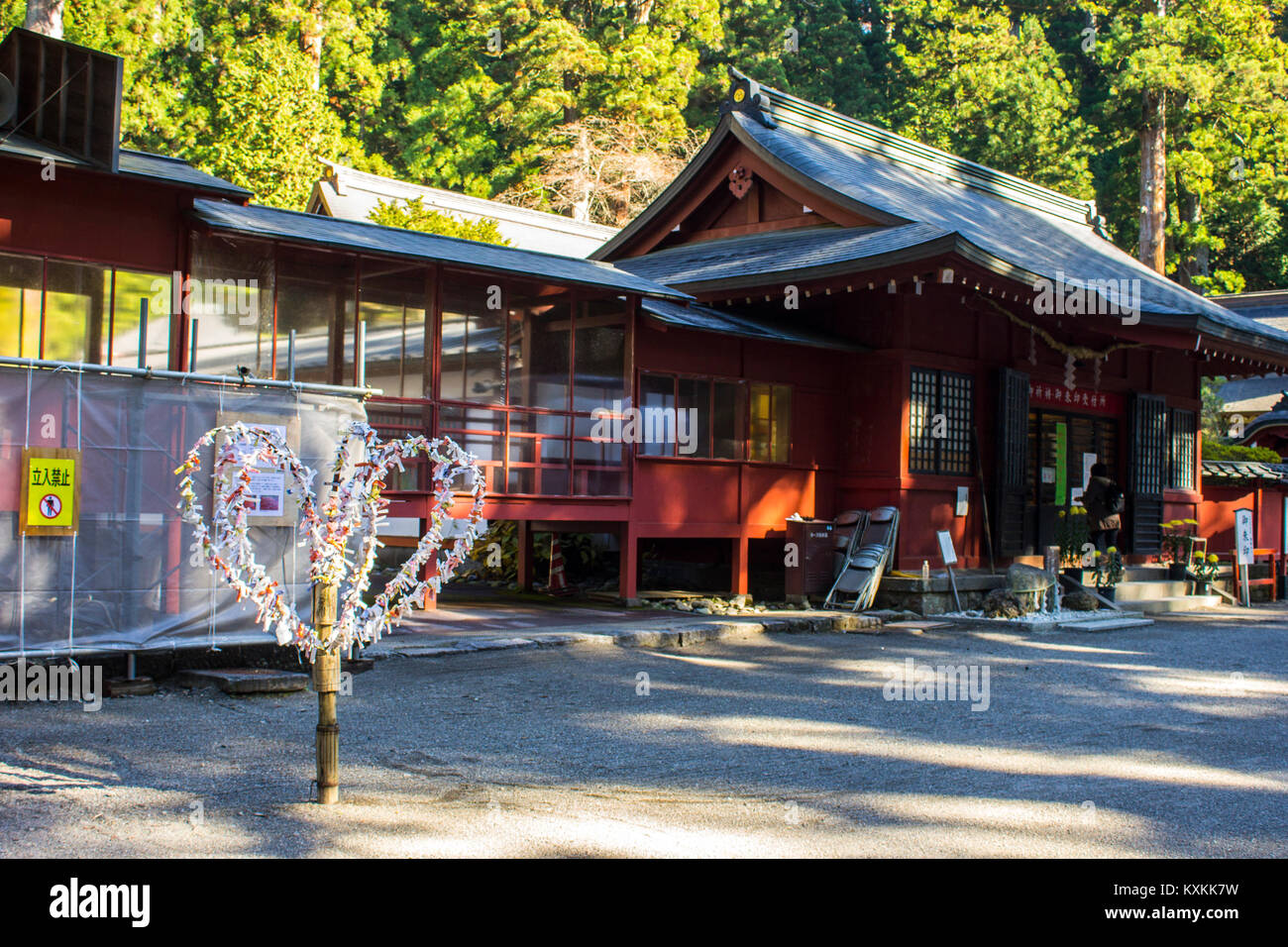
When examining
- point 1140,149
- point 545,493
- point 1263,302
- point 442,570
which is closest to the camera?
point 442,570

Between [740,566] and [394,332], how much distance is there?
18.8 feet

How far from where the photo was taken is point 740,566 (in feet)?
57.5

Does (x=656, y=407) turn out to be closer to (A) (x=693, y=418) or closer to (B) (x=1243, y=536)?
(A) (x=693, y=418)

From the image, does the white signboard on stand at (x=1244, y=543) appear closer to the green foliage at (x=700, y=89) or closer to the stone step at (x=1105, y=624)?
the stone step at (x=1105, y=624)

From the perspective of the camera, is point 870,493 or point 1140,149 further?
point 1140,149

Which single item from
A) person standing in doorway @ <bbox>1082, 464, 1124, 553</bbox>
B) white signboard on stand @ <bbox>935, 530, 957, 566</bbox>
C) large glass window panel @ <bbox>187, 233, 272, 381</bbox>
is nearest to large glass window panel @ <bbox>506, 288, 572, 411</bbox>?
large glass window panel @ <bbox>187, 233, 272, 381</bbox>

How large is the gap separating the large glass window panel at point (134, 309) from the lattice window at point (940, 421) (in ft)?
33.2

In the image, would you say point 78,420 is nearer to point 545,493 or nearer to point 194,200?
point 194,200

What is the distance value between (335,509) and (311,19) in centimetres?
3627

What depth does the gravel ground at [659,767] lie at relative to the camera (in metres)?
6.10

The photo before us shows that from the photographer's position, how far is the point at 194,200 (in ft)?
43.4

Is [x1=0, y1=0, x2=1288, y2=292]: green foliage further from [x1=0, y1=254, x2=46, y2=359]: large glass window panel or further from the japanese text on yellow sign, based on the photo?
the japanese text on yellow sign

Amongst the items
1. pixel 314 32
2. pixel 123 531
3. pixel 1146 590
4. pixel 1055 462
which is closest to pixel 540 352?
pixel 123 531

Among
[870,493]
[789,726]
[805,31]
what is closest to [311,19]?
[805,31]
